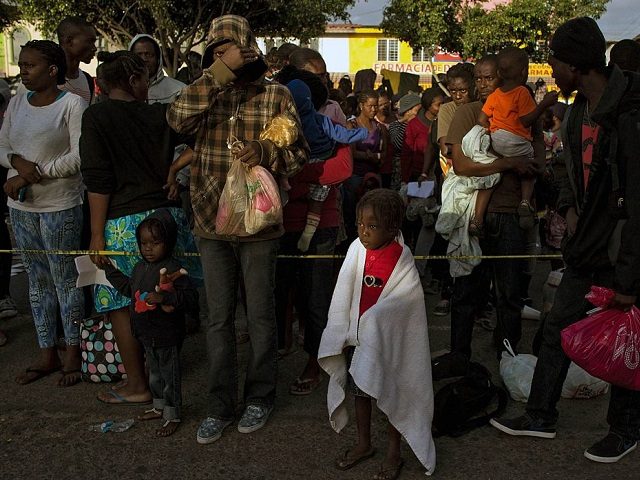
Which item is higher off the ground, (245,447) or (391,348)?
(391,348)

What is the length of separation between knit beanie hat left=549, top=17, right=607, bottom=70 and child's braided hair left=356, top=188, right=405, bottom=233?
1083 millimetres

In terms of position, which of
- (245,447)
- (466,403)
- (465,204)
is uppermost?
(465,204)

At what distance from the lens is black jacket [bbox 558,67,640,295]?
321 cm

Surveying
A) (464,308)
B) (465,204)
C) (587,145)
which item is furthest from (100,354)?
(587,145)

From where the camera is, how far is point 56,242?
4.45 meters

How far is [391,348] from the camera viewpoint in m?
3.32

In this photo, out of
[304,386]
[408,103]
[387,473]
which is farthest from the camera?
[408,103]

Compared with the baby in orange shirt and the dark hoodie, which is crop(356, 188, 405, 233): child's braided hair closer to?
the dark hoodie

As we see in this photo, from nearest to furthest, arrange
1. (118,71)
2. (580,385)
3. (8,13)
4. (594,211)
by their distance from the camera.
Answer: (594,211)
(118,71)
(580,385)
(8,13)

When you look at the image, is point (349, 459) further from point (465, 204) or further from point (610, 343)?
point (465, 204)

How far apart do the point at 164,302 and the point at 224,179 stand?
73 centimetres

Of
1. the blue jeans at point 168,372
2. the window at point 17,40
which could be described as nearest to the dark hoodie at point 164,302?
the blue jeans at point 168,372

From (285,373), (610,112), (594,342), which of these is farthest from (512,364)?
(610,112)

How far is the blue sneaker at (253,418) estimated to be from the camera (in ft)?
12.7
